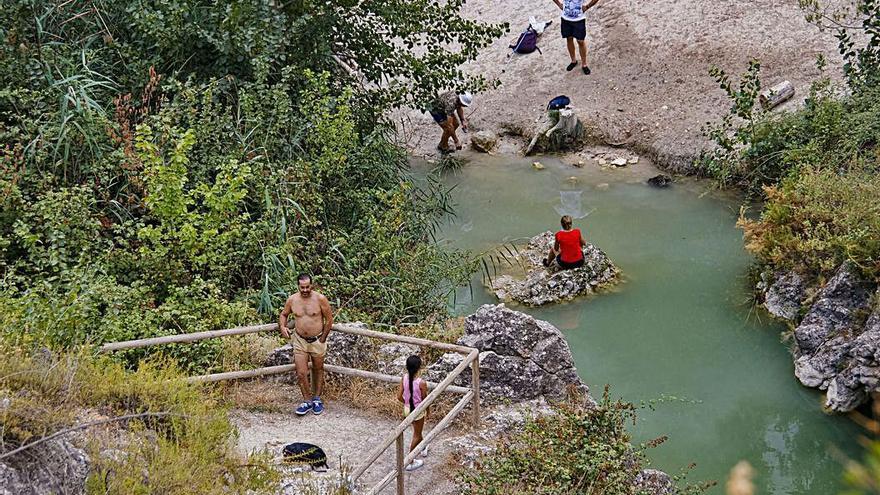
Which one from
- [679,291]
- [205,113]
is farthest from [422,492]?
[679,291]

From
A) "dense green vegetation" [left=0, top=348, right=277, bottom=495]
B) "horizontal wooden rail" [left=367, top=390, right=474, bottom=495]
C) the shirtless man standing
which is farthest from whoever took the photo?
the shirtless man standing

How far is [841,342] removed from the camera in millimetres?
9469

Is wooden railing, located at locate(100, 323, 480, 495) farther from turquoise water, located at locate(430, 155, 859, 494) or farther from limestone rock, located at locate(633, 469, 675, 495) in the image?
turquoise water, located at locate(430, 155, 859, 494)

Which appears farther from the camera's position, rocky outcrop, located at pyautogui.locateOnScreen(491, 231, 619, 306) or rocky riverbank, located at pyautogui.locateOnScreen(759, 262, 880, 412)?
rocky outcrop, located at pyautogui.locateOnScreen(491, 231, 619, 306)

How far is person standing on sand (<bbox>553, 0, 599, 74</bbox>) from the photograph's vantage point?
1590 cm

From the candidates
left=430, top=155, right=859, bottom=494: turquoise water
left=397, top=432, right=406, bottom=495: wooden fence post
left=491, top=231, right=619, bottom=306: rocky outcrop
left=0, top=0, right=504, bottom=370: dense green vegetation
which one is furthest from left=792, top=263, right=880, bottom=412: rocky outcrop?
left=397, top=432, right=406, bottom=495: wooden fence post

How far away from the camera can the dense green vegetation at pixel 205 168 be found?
336 inches

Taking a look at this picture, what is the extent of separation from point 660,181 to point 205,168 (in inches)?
282

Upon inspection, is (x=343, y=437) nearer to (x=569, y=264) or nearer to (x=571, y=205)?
(x=569, y=264)

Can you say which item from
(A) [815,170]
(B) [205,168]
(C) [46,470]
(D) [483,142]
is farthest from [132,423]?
(D) [483,142]

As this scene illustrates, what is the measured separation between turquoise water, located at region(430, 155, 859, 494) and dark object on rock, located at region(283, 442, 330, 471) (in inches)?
116

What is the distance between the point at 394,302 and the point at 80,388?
4249 millimetres

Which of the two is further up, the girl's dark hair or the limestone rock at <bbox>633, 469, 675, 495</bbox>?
the girl's dark hair

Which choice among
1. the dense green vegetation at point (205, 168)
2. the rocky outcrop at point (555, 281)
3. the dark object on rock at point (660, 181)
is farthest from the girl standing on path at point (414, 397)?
the dark object on rock at point (660, 181)
